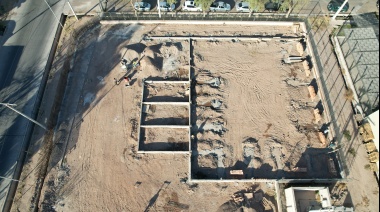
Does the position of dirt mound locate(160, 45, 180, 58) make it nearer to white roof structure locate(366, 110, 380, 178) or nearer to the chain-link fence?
the chain-link fence

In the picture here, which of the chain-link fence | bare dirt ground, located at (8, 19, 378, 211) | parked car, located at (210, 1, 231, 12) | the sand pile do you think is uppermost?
parked car, located at (210, 1, 231, 12)

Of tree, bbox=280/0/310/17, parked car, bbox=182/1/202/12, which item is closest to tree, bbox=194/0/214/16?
parked car, bbox=182/1/202/12

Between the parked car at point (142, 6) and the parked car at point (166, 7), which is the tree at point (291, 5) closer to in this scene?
the parked car at point (166, 7)

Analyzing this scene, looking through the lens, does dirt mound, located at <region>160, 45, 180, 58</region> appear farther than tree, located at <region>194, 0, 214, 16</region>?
No

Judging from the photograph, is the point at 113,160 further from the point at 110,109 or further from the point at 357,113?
the point at 357,113

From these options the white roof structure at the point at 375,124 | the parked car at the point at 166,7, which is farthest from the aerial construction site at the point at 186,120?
the white roof structure at the point at 375,124

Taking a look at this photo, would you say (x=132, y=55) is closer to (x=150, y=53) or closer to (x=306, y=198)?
(x=150, y=53)

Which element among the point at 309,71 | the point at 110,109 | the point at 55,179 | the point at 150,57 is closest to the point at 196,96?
the point at 150,57
